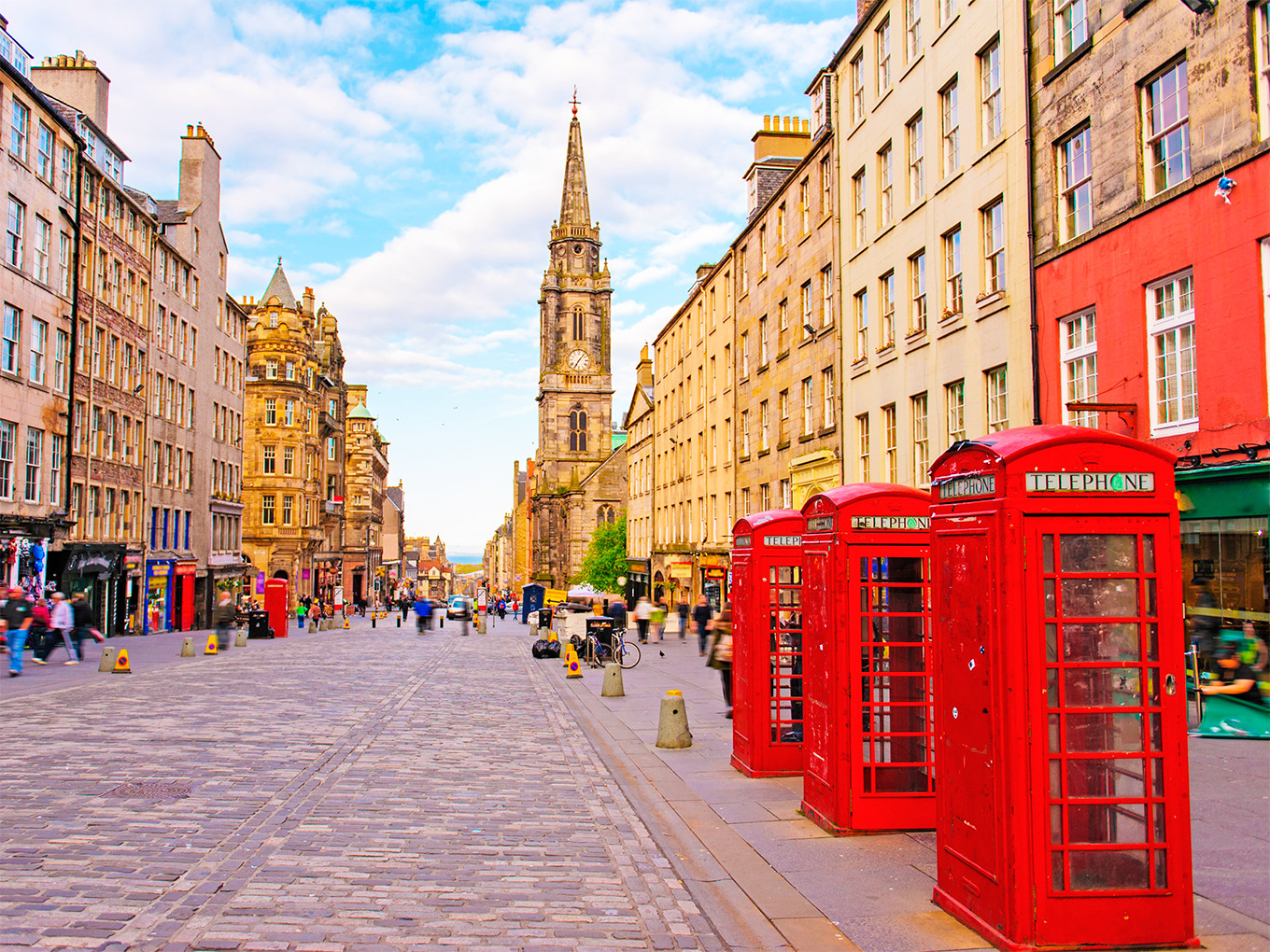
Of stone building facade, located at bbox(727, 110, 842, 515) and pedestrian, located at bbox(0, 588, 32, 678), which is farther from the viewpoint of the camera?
stone building facade, located at bbox(727, 110, 842, 515)

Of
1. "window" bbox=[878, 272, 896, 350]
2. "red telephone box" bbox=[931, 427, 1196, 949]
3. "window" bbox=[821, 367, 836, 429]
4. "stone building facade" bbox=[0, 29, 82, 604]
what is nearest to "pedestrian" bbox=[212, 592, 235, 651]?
"stone building facade" bbox=[0, 29, 82, 604]

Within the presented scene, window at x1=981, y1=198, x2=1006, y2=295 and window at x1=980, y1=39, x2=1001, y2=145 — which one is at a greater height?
window at x1=980, y1=39, x2=1001, y2=145

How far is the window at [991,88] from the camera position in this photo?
19656mm

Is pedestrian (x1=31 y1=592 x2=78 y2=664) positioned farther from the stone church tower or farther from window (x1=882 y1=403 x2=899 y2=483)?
the stone church tower

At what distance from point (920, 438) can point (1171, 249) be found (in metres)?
9.20

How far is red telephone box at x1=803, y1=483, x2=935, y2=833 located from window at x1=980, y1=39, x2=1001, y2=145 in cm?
1425

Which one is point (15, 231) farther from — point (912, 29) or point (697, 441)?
point (697, 441)

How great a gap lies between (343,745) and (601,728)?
384 centimetres

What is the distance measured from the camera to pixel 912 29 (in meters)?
23.5

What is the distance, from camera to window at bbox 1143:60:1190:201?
46.6 feet

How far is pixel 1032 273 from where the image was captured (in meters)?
17.9

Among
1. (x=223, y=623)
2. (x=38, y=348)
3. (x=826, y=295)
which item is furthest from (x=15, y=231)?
(x=826, y=295)

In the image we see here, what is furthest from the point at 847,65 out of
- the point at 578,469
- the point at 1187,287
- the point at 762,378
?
the point at 578,469

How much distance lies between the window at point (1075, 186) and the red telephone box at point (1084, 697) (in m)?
12.7
